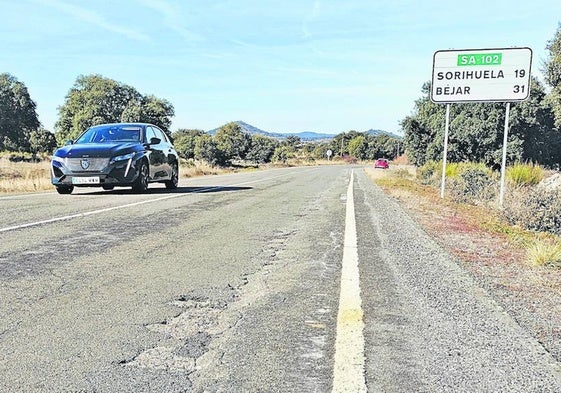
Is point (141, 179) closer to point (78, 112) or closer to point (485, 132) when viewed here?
point (485, 132)

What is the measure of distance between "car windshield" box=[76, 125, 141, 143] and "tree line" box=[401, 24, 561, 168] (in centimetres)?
2820

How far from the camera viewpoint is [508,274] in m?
5.04

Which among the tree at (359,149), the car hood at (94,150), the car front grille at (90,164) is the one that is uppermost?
the tree at (359,149)

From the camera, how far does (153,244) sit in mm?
5965

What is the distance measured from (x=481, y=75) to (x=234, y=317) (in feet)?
38.4

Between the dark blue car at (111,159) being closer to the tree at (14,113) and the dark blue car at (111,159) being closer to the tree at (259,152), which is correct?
the tree at (14,113)

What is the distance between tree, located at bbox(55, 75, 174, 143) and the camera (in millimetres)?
58312

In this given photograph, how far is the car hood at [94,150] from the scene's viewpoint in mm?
10945

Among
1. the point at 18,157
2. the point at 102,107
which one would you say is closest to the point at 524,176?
the point at 18,157

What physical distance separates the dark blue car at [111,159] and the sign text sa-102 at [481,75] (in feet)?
25.3

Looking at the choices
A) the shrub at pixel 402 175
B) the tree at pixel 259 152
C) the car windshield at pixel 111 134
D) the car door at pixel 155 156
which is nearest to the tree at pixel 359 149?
the tree at pixel 259 152

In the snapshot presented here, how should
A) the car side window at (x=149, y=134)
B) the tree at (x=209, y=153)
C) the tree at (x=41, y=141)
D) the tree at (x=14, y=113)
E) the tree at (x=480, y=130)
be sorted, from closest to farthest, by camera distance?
the car side window at (x=149, y=134)
the tree at (x=480, y=130)
the tree at (x=14, y=113)
the tree at (x=41, y=141)
the tree at (x=209, y=153)

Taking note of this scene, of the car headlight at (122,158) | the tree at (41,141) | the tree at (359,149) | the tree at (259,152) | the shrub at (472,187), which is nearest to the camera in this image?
the car headlight at (122,158)

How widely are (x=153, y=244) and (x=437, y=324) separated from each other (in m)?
3.61
